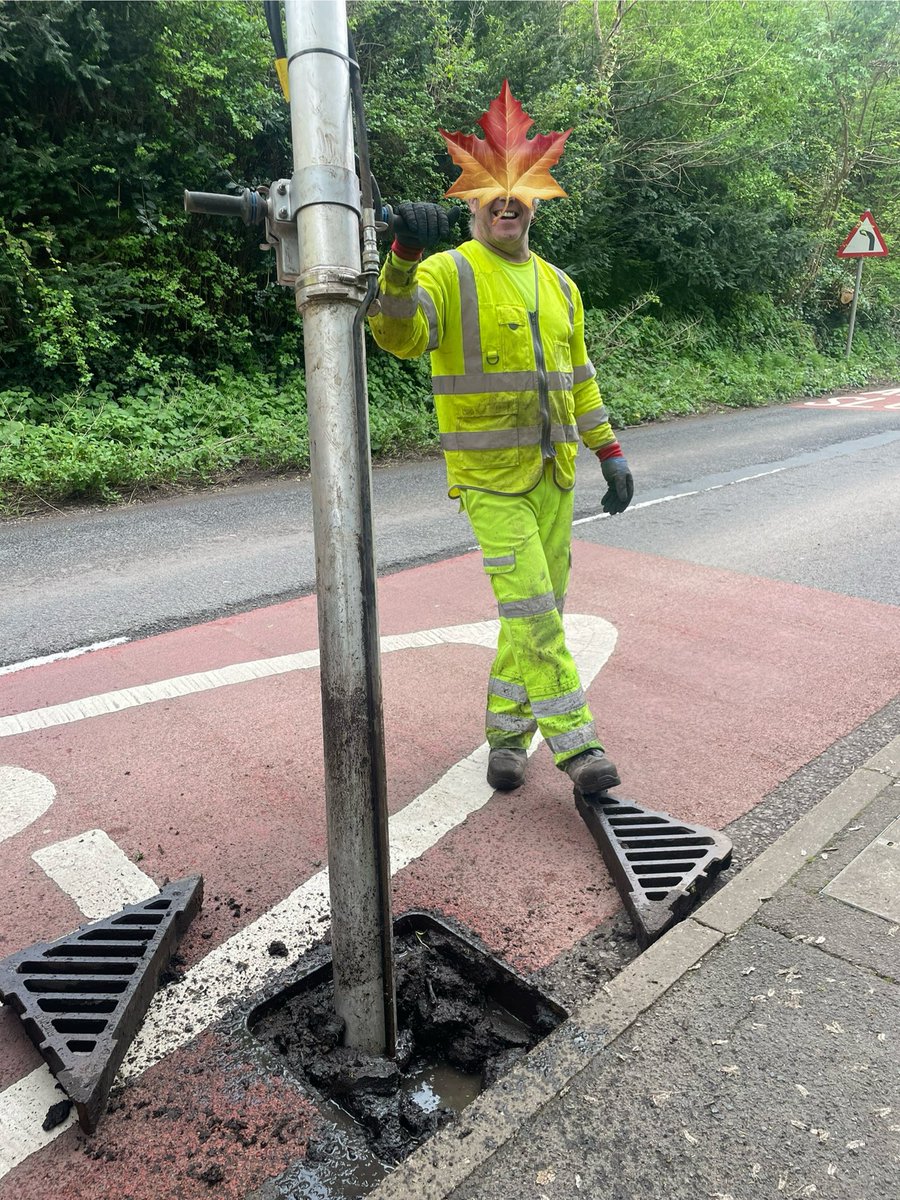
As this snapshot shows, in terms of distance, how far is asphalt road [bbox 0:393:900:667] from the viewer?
5.93 meters

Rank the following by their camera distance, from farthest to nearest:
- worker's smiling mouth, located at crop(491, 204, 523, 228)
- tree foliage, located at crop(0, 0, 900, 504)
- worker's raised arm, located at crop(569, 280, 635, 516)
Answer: tree foliage, located at crop(0, 0, 900, 504) → worker's raised arm, located at crop(569, 280, 635, 516) → worker's smiling mouth, located at crop(491, 204, 523, 228)

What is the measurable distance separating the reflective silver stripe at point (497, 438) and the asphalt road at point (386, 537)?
115 inches

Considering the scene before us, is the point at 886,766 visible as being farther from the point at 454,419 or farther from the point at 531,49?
the point at 531,49

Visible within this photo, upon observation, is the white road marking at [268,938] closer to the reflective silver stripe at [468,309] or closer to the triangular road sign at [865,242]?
the reflective silver stripe at [468,309]

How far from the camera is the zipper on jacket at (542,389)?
10.7ft

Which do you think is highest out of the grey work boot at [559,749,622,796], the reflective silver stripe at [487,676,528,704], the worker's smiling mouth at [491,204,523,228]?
the worker's smiling mouth at [491,204,523,228]

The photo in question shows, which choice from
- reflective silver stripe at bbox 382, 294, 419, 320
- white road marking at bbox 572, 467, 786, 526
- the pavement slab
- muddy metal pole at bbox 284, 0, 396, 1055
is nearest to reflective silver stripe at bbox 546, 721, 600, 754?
the pavement slab

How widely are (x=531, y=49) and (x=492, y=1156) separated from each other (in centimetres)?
1601

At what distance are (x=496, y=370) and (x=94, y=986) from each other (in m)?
2.32

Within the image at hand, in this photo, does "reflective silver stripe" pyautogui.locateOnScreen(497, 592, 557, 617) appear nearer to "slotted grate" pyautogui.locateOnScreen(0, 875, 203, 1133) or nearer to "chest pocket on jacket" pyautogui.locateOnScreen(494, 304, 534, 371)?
"chest pocket on jacket" pyautogui.locateOnScreen(494, 304, 534, 371)

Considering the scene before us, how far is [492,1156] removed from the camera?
191cm

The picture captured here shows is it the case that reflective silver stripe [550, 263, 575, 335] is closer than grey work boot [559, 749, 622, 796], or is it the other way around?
grey work boot [559, 749, 622, 796]

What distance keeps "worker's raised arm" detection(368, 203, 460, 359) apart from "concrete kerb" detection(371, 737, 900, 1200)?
1.91 meters

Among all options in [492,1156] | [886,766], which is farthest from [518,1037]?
[886,766]
